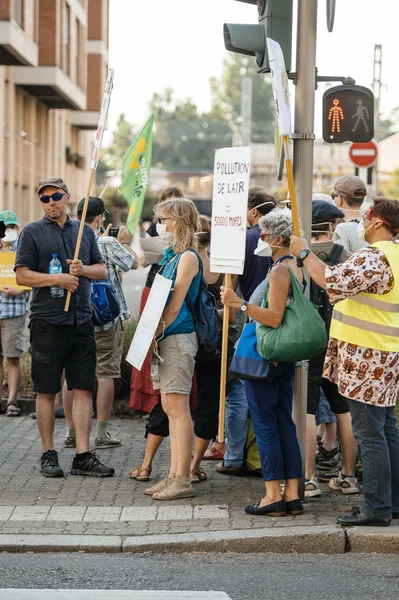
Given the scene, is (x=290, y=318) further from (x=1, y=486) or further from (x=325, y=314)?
(x=1, y=486)

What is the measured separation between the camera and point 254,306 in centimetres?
668

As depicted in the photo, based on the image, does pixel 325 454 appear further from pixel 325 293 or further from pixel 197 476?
pixel 325 293

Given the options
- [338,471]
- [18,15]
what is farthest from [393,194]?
[338,471]

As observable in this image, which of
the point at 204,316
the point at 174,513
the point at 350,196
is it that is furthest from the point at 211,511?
the point at 350,196

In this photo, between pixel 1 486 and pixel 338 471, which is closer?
pixel 1 486

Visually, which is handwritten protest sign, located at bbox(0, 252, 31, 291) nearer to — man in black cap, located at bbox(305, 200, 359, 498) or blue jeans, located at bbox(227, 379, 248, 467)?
blue jeans, located at bbox(227, 379, 248, 467)

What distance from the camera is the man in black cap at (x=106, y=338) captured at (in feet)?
29.9

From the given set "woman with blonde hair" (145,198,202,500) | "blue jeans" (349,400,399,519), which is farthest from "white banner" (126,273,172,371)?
"blue jeans" (349,400,399,519)

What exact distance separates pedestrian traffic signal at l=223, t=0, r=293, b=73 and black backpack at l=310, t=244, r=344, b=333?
1.22 metres

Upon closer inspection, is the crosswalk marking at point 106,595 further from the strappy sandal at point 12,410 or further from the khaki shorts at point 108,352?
the strappy sandal at point 12,410

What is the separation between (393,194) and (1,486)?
7031 cm

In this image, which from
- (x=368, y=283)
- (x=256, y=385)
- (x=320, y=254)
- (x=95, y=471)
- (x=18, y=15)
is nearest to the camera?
(x=368, y=283)

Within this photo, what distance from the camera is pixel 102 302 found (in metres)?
8.96

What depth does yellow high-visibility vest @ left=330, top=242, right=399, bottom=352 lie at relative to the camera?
6477mm
